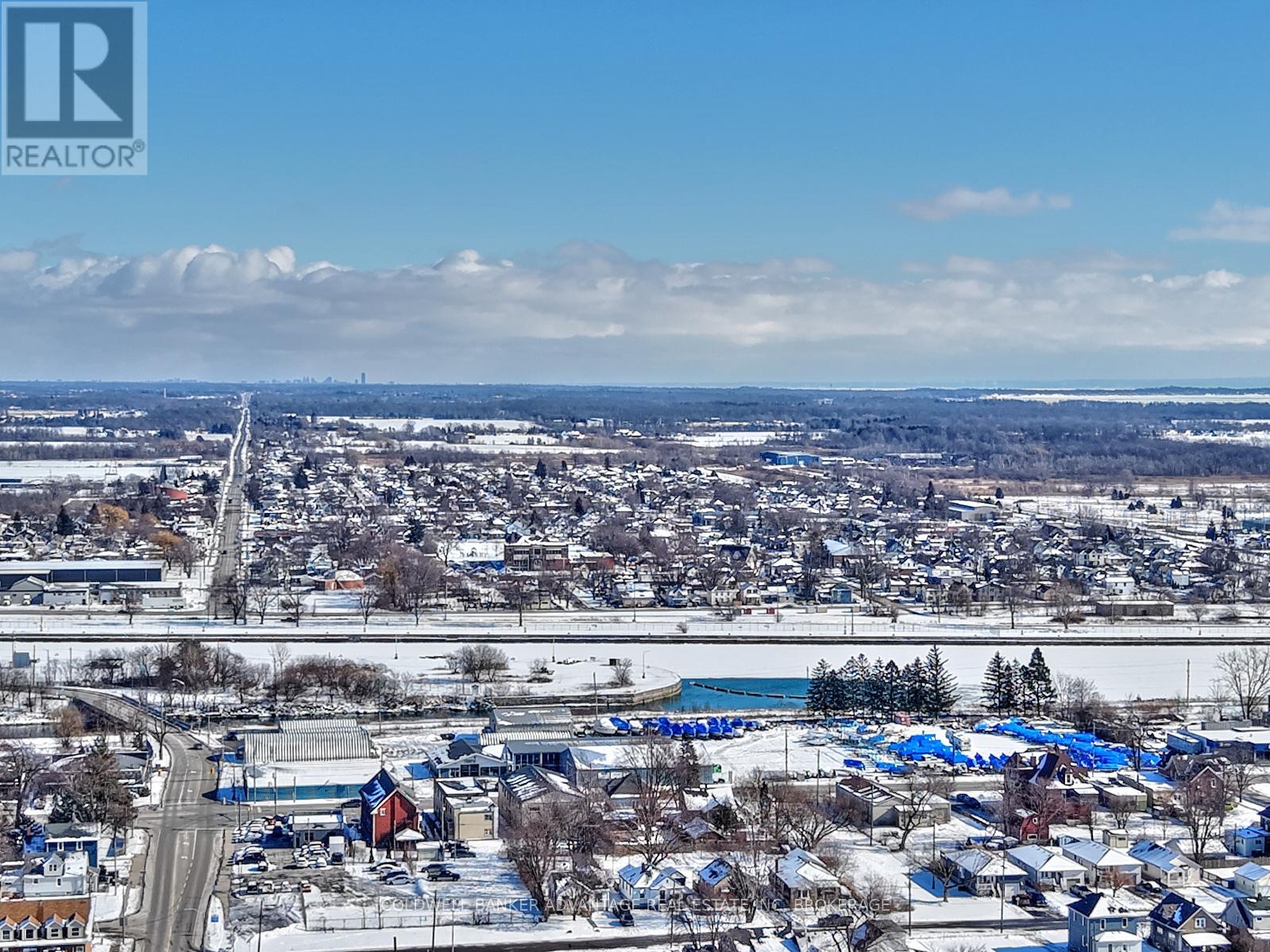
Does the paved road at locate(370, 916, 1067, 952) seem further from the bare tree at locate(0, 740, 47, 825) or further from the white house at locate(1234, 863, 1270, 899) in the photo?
the bare tree at locate(0, 740, 47, 825)

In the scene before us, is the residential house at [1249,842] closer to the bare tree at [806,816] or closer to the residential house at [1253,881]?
the residential house at [1253,881]

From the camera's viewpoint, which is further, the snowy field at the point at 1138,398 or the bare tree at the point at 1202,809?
the snowy field at the point at 1138,398

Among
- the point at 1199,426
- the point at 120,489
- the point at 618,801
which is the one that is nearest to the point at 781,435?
the point at 1199,426

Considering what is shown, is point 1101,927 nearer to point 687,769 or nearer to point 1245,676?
point 687,769

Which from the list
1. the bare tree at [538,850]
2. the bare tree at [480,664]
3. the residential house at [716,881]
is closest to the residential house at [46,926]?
the bare tree at [538,850]

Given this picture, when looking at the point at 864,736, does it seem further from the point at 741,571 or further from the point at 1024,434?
the point at 1024,434

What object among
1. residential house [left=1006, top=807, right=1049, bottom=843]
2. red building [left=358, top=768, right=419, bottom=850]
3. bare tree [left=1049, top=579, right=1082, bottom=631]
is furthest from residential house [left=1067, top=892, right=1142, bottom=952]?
bare tree [left=1049, top=579, right=1082, bottom=631]

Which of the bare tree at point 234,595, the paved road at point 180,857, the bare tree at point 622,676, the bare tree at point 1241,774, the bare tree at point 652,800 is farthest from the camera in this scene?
the bare tree at point 234,595
